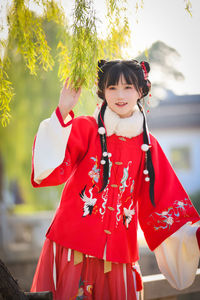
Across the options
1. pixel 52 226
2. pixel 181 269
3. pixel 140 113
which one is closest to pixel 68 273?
pixel 52 226

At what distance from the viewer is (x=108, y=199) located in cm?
187

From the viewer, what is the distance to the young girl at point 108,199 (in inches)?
69.0

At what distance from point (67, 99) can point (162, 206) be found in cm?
82

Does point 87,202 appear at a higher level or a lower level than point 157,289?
higher

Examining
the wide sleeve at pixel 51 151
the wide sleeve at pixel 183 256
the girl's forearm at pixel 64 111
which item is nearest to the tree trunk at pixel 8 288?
the wide sleeve at pixel 51 151

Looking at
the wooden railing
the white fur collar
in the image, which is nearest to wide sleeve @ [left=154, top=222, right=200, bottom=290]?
the wooden railing

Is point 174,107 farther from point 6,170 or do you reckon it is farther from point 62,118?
point 62,118

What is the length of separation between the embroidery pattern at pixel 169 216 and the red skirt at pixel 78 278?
318 mm

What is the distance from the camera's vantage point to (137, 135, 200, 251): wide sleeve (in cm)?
197

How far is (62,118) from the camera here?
1704 millimetres

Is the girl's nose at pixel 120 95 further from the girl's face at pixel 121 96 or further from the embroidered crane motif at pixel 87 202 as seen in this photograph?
the embroidered crane motif at pixel 87 202

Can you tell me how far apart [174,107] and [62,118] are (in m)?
8.44

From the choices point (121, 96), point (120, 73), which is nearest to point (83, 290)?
point (121, 96)

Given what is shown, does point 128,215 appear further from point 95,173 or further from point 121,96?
point 121,96
